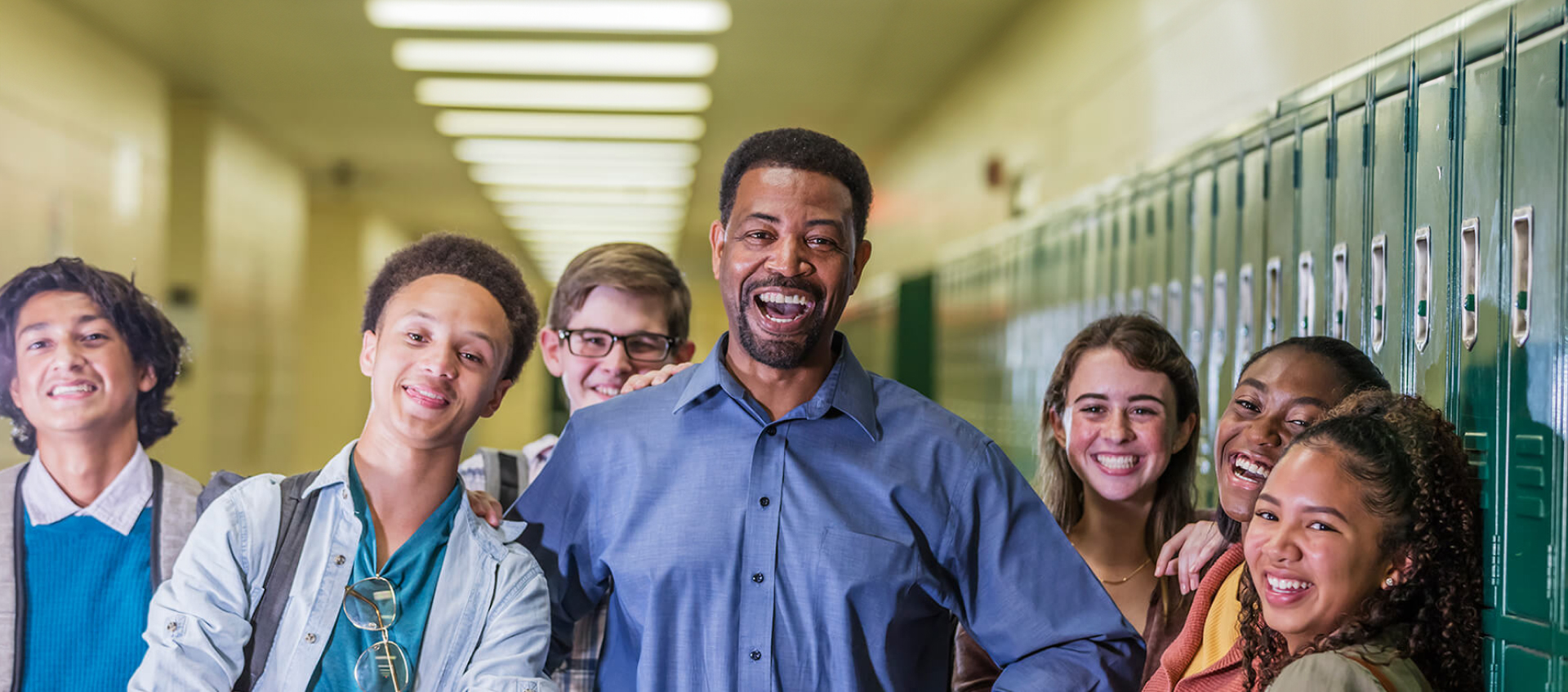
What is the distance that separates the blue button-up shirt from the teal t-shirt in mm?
143

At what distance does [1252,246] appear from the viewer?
9.32ft

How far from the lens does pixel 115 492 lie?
2094 millimetres

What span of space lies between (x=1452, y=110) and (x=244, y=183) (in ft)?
30.2

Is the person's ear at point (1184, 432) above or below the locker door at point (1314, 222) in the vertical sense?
below

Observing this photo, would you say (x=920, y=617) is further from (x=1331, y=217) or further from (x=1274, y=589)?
(x=1331, y=217)

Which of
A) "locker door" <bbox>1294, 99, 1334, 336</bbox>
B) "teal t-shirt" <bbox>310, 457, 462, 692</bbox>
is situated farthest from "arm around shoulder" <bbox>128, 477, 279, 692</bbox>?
"locker door" <bbox>1294, 99, 1334, 336</bbox>

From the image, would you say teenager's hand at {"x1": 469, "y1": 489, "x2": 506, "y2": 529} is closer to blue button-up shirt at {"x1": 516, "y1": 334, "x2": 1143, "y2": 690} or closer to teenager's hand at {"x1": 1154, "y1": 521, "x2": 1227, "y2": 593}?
blue button-up shirt at {"x1": 516, "y1": 334, "x2": 1143, "y2": 690}

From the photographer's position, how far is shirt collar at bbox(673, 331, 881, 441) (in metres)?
1.85

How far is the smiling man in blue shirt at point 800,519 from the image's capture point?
178 cm

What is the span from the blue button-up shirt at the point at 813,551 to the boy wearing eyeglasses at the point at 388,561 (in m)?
0.11

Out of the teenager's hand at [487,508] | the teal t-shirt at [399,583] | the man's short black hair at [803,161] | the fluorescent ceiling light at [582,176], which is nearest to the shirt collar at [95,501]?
the teal t-shirt at [399,583]

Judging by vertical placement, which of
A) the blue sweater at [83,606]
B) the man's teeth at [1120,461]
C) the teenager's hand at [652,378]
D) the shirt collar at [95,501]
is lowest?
the blue sweater at [83,606]

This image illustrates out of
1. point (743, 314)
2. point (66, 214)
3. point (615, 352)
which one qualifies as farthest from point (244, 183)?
point (743, 314)

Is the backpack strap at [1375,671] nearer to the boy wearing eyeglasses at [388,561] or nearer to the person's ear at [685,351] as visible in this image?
the boy wearing eyeglasses at [388,561]
